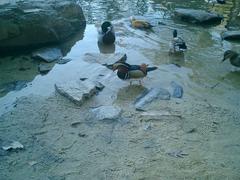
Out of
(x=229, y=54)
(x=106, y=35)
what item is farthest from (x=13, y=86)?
(x=229, y=54)

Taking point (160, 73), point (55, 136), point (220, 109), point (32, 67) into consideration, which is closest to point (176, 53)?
point (160, 73)

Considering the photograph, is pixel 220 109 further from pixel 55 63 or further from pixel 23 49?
pixel 23 49

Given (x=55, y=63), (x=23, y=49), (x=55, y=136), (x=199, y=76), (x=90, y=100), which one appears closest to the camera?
(x=55, y=136)

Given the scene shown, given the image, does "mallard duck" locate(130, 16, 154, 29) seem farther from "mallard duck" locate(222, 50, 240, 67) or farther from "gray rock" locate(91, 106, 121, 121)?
"gray rock" locate(91, 106, 121, 121)

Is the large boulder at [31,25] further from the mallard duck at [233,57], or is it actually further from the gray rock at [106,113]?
the mallard duck at [233,57]

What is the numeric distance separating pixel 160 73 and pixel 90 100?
196cm

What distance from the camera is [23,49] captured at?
9.40 meters

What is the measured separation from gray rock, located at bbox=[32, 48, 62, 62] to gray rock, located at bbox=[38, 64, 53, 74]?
0.75 feet

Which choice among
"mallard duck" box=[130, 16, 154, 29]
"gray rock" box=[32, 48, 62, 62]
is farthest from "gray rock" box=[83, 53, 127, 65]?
"mallard duck" box=[130, 16, 154, 29]

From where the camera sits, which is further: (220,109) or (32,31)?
(32,31)

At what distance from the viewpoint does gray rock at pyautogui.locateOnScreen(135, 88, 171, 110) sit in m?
7.00

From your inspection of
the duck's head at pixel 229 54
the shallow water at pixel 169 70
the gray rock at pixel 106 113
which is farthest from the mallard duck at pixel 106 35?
the gray rock at pixel 106 113

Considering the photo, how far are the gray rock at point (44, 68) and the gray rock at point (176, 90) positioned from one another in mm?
2891

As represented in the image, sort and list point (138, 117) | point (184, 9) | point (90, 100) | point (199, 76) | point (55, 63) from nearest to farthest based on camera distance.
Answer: point (138, 117), point (90, 100), point (199, 76), point (55, 63), point (184, 9)
